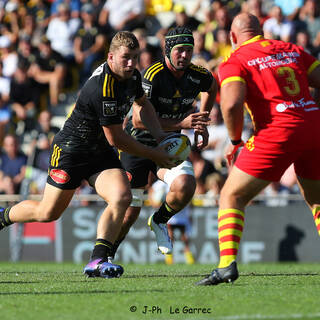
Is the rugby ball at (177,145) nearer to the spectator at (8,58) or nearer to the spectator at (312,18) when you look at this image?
the spectator at (312,18)

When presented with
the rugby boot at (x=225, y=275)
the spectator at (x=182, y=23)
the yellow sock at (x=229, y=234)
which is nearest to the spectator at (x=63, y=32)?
the spectator at (x=182, y=23)

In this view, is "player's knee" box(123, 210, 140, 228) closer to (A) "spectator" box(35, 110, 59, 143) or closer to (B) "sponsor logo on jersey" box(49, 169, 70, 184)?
(B) "sponsor logo on jersey" box(49, 169, 70, 184)

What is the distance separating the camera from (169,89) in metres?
8.75

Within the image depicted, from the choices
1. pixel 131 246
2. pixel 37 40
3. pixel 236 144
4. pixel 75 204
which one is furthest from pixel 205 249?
pixel 37 40

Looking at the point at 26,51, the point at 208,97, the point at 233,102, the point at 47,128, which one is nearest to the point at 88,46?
the point at 26,51

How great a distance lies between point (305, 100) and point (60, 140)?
265cm

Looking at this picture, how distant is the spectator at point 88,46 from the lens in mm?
17734

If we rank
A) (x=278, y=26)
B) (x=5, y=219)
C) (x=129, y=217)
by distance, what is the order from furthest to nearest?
1. (x=278, y=26)
2. (x=129, y=217)
3. (x=5, y=219)

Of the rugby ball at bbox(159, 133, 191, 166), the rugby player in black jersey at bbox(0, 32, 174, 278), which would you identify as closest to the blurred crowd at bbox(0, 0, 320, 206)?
the rugby ball at bbox(159, 133, 191, 166)

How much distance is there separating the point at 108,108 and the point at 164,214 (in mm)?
2107

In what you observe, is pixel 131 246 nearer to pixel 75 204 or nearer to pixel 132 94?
pixel 75 204

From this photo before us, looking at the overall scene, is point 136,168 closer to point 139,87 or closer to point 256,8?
point 139,87

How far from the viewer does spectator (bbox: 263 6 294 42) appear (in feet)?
50.2

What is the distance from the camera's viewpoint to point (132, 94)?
25.4 feet
